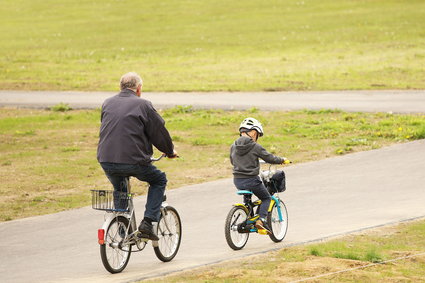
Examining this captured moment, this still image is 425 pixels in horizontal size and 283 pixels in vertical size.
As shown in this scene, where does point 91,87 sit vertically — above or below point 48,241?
above

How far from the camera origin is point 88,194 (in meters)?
15.2

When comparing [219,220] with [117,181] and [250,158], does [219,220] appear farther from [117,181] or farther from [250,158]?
[117,181]

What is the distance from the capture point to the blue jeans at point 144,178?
922 cm

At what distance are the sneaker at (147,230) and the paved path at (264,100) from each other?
52.3 ft

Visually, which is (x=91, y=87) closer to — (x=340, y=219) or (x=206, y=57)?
(x=206, y=57)

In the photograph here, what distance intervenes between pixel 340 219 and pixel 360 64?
27.7 metres

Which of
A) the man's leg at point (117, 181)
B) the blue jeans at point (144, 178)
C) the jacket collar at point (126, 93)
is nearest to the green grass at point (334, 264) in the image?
the blue jeans at point (144, 178)

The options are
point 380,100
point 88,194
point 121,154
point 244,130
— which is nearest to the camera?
point 121,154

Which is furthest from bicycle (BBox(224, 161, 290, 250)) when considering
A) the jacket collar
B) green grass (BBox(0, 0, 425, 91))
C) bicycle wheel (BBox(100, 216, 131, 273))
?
green grass (BBox(0, 0, 425, 91))

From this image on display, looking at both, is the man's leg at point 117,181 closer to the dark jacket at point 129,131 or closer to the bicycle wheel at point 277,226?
the dark jacket at point 129,131

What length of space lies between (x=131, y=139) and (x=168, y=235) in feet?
4.41

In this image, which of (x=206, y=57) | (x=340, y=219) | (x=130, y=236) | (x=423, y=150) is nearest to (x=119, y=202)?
(x=130, y=236)

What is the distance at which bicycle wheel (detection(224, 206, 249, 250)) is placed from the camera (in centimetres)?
1025

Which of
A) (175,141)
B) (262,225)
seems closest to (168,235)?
(262,225)
